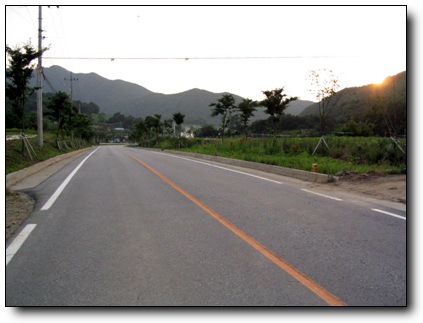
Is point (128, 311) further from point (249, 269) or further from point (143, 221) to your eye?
point (143, 221)

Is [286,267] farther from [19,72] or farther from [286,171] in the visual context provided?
[19,72]

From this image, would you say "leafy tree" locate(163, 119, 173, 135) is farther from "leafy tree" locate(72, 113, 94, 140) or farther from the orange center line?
the orange center line

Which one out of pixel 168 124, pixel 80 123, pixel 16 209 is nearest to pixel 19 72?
pixel 16 209

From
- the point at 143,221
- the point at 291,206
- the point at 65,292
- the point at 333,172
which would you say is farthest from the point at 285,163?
the point at 65,292

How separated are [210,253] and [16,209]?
527cm

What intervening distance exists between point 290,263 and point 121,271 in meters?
2.10

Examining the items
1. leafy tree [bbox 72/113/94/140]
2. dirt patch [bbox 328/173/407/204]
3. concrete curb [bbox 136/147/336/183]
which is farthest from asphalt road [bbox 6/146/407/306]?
leafy tree [bbox 72/113/94/140]

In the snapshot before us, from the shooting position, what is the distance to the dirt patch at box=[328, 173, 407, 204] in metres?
9.18

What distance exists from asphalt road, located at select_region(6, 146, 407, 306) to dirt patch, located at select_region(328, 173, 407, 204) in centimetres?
145

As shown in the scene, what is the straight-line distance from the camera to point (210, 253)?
4668 mm

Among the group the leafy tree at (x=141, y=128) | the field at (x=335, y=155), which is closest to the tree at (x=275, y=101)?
the field at (x=335, y=155)

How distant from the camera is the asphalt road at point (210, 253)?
3521 millimetres

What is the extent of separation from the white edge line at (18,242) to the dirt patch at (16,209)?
0.68ft

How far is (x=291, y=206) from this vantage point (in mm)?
7664
